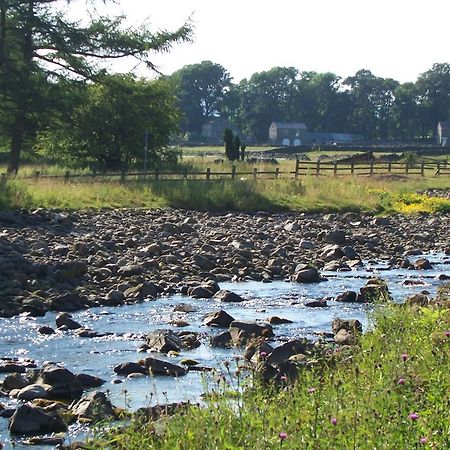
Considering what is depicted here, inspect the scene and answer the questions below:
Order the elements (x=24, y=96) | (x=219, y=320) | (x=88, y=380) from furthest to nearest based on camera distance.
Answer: (x=24, y=96), (x=219, y=320), (x=88, y=380)

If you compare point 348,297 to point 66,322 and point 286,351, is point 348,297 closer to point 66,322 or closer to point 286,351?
point 66,322

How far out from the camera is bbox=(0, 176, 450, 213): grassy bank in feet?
112

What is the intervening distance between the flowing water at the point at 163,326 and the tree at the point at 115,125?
24143 mm

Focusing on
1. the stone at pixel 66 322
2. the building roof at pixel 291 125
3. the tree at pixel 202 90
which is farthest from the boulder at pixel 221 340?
the tree at pixel 202 90

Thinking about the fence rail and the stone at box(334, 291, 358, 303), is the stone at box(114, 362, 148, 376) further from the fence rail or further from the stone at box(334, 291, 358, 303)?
the fence rail

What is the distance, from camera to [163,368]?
39.0ft

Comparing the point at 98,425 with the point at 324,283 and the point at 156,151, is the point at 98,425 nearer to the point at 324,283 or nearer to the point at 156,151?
the point at 324,283

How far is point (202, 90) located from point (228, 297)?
133m

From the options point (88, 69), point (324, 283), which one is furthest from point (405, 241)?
point (88, 69)

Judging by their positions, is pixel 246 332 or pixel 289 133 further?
pixel 289 133

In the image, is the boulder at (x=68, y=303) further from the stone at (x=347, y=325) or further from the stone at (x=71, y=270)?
the stone at (x=347, y=325)

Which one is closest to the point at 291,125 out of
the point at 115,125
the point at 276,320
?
the point at 115,125

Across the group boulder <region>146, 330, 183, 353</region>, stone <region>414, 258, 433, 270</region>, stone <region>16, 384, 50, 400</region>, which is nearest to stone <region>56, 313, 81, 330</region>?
boulder <region>146, 330, 183, 353</region>

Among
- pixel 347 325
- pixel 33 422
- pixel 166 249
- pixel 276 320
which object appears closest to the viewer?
pixel 33 422
